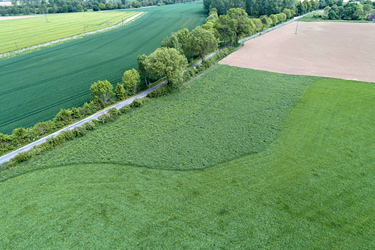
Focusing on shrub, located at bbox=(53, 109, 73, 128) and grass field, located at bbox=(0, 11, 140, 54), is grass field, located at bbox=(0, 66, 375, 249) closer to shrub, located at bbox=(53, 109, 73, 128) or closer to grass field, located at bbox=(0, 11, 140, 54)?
shrub, located at bbox=(53, 109, 73, 128)

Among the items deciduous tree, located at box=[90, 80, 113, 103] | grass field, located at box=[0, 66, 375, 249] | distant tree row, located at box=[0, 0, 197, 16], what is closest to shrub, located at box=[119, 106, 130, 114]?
grass field, located at box=[0, 66, 375, 249]

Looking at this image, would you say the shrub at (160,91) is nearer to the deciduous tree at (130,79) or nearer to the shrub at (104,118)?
the deciduous tree at (130,79)

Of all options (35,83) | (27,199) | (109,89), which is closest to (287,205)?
(27,199)

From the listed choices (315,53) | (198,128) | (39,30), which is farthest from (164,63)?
(39,30)

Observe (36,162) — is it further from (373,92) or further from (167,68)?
(373,92)

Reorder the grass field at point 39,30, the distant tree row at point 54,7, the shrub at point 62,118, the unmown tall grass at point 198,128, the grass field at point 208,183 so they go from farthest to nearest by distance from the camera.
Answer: the distant tree row at point 54,7
the grass field at point 39,30
the shrub at point 62,118
the unmown tall grass at point 198,128
the grass field at point 208,183

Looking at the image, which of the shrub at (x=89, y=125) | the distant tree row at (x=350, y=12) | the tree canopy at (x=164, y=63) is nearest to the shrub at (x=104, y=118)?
the shrub at (x=89, y=125)

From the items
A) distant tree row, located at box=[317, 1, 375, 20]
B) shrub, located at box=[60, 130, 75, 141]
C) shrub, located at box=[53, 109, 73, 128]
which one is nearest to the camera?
shrub, located at box=[60, 130, 75, 141]
